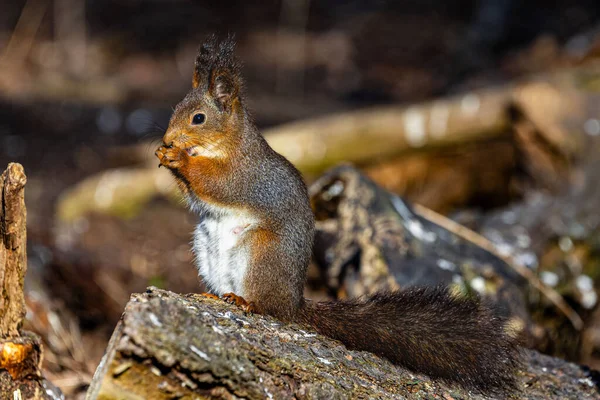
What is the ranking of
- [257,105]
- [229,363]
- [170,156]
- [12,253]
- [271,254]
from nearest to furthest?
1. [229,363]
2. [12,253]
3. [271,254]
4. [170,156]
5. [257,105]

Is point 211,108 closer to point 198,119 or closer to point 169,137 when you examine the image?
point 198,119

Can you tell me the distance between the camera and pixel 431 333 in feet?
8.70

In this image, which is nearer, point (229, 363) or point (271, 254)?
point (229, 363)

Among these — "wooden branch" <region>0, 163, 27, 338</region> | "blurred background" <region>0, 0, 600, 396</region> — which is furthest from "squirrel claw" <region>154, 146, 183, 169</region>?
"wooden branch" <region>0, 163, 27, 338</region>

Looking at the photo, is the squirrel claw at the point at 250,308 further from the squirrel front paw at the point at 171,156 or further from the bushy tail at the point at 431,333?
the squirrel front paw at the point at 171,156

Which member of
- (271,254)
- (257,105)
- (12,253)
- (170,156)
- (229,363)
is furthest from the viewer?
(257,105)

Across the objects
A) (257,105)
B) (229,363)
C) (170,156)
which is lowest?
(229,363)

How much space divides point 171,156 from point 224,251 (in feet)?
1.40

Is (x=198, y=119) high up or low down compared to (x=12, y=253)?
up

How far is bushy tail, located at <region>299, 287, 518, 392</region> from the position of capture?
8.51 ft

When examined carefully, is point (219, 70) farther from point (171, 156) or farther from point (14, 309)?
point (14, 309)

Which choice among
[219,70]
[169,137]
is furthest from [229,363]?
[219,70]

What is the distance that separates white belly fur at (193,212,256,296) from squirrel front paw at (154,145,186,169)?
232 mm

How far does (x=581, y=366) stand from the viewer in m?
3.22
